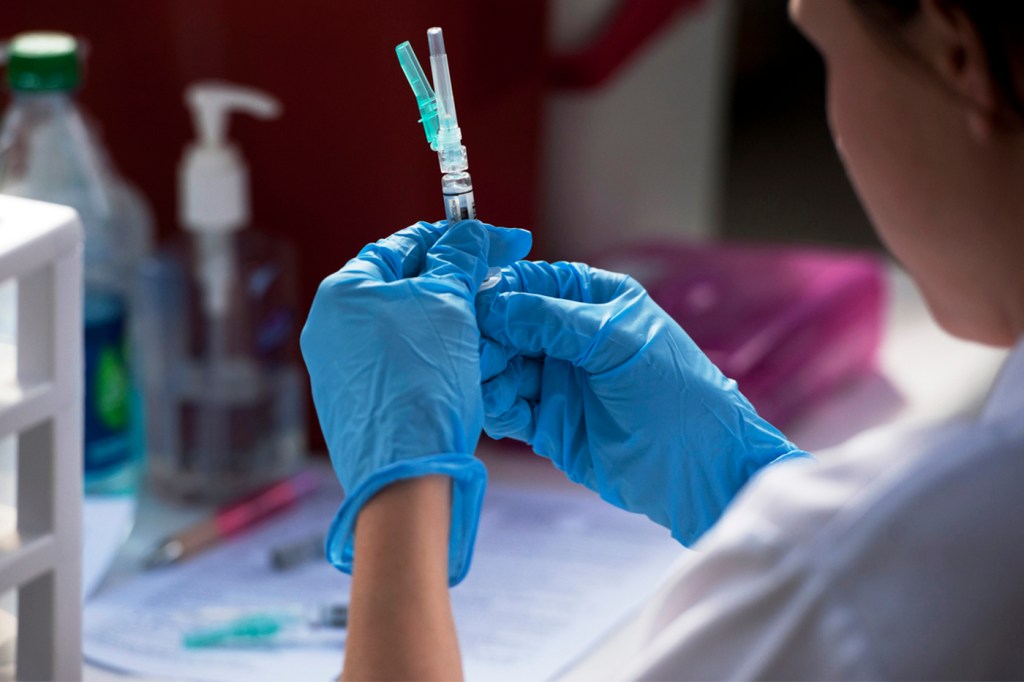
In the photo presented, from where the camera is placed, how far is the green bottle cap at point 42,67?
3.19ft

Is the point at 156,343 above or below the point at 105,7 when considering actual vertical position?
below

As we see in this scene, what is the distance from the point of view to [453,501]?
0.67 meters

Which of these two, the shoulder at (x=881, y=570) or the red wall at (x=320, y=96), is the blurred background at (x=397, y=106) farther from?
the shoulder at (x=881, y=570)

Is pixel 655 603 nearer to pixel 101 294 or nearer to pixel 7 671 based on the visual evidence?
pixel 7 671

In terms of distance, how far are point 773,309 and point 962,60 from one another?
0.59 m

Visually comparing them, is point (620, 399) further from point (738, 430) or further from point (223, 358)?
point (223, 358)

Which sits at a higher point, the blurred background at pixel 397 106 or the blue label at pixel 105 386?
the blurred background at pixel 397 106

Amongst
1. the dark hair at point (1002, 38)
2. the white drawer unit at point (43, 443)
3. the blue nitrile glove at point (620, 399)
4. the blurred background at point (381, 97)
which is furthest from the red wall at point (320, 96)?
the dark hair at point (1002, 38)

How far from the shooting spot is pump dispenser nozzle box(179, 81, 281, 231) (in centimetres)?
103

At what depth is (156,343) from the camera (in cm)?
111

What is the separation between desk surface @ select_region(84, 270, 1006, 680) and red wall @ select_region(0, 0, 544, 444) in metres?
0.20

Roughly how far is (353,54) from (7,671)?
542mm

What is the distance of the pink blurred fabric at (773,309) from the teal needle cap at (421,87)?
0.40 meters

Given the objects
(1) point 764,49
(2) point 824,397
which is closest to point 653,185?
(2) point 824,397
